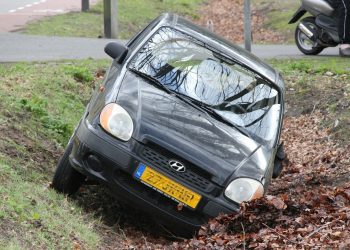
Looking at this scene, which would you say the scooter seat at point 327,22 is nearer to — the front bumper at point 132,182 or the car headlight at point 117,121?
the car headlight at point 117,121

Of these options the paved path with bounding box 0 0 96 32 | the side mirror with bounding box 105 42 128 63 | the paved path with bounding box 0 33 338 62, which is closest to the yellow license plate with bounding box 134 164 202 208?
the side mirror with bounding box 105 42 128 63

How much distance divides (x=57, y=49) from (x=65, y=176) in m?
9.20

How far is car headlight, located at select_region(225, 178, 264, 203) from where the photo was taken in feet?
26.0

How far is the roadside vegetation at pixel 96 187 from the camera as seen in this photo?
7.34 metres

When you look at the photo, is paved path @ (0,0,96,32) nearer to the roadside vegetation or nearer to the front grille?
the roadside vegetation

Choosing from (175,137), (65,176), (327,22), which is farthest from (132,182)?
(327,22)

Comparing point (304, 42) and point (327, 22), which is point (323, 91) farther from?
point (304, 42)

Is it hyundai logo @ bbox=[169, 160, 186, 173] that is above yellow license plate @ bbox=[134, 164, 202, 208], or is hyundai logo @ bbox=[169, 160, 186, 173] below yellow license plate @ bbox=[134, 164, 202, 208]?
above

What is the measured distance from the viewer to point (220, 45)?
9.70m

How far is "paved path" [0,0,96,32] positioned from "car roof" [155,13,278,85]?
12.5m

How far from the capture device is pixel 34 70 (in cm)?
1335

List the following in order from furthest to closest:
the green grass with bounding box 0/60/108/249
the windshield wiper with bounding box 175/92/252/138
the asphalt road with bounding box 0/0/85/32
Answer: the asphalt road with bounding box 0/0/85/32, the windshield wiper with bounding box 175/92/252/138, the green grass with bounding box 0/60/108/249

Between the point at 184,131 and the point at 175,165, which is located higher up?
the point at 184,131

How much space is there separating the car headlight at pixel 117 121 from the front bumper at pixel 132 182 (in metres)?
0.06
